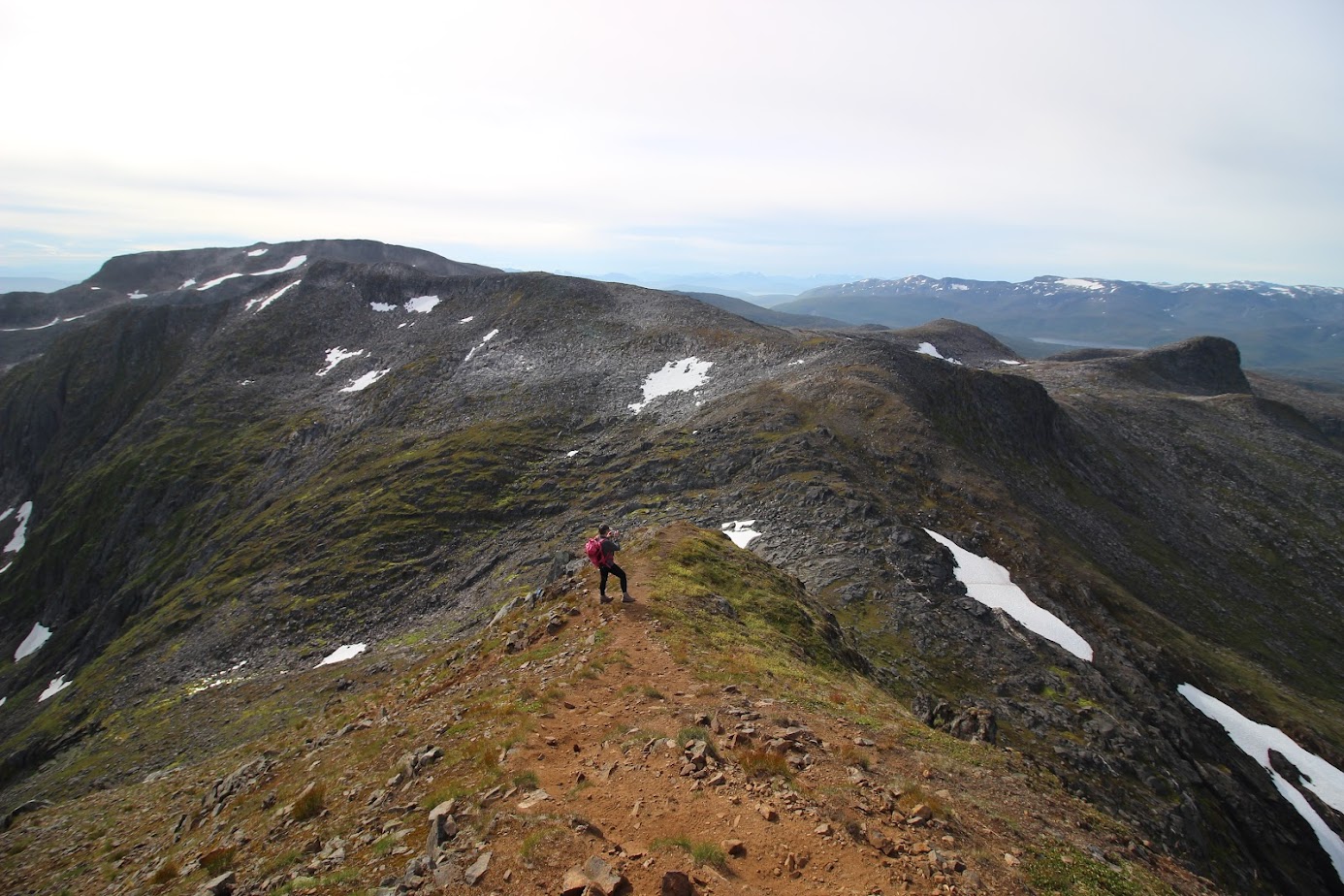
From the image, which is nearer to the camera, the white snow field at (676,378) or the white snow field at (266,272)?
the white snow field at (676,378)

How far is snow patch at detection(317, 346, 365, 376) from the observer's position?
10528 cm

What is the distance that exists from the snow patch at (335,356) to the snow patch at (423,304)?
40.1 ft

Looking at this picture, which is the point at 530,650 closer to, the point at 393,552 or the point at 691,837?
the point at 691,837

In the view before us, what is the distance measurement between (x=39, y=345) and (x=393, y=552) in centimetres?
18312

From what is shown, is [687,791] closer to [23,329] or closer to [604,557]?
[604,557]

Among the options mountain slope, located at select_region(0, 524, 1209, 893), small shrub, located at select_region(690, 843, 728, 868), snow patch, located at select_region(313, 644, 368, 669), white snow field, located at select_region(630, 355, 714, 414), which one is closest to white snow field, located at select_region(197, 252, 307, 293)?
white snow field, located at select_region(630, 355, 714, 414)

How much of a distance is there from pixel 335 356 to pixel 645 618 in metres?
105

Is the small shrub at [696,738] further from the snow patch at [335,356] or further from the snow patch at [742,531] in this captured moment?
the snow patch at [335,356]

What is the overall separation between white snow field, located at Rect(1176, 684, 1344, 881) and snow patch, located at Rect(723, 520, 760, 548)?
2571 centimetres

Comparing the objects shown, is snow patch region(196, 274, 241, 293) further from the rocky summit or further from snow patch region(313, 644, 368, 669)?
snow patch region(313, 644, 368, 669)

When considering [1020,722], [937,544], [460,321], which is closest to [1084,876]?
[1020,722]

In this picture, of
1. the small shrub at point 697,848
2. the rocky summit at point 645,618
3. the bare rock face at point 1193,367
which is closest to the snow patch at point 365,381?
the rocky summit at point 645,618

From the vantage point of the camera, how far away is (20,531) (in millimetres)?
110812

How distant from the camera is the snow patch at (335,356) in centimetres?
10528
